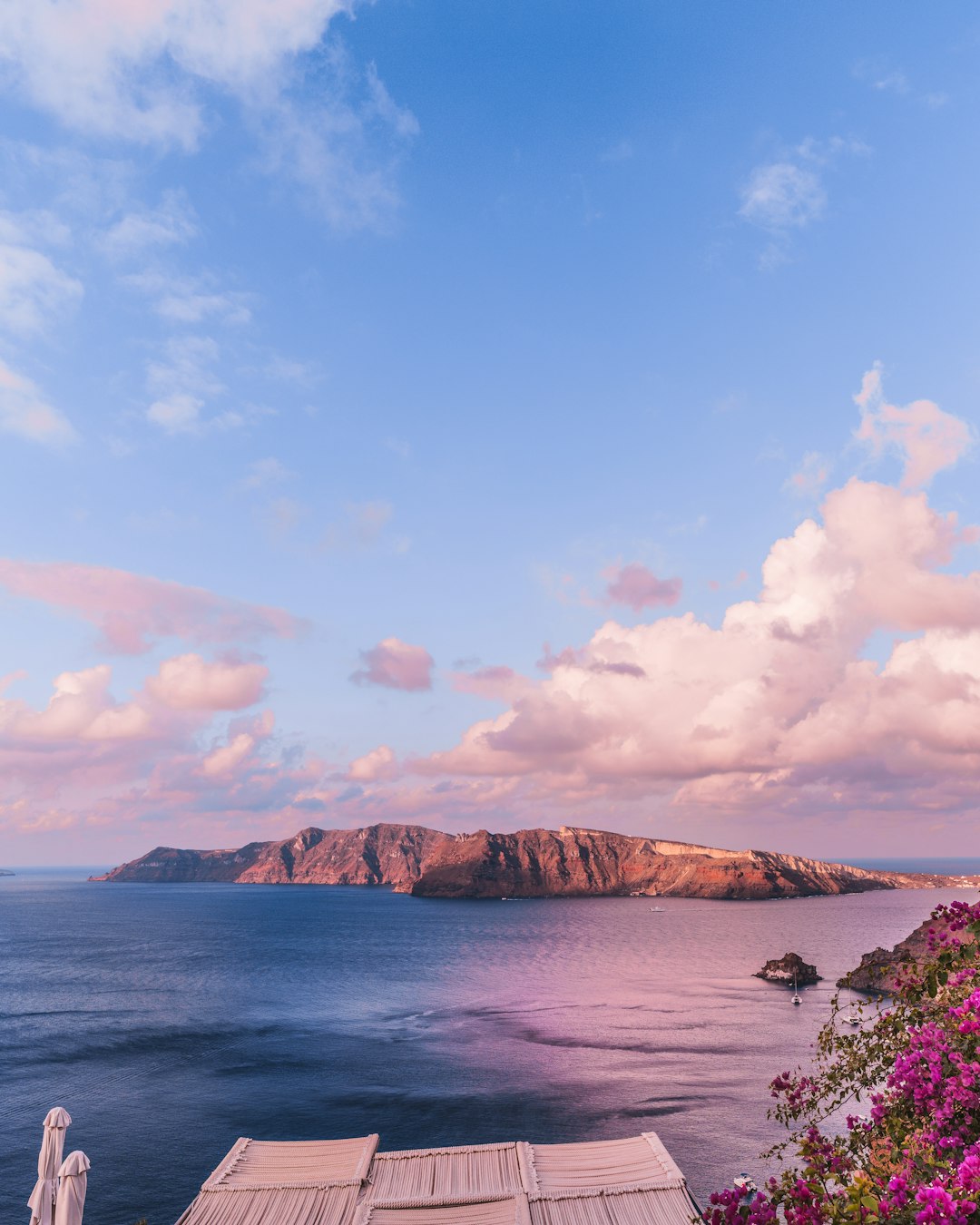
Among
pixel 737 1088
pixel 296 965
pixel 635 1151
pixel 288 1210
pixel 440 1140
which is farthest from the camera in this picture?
A: pixel 296 965

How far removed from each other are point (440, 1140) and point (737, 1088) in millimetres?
22530

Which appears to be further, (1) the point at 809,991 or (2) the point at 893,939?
(2) the point at 893,939

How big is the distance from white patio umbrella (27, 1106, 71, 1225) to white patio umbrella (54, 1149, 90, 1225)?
321 mm

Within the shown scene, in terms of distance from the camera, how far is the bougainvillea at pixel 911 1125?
6527 mm

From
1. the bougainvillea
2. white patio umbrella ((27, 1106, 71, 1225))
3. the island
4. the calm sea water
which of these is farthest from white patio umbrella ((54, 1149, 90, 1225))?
the island

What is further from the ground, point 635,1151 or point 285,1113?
point 635,1151

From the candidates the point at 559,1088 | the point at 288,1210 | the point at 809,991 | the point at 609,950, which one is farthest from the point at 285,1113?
the point at 609,950

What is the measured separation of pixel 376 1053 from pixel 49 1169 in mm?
55415

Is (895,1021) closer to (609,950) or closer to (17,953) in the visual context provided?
(609,950)

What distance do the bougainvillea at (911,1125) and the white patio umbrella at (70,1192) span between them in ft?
57.4

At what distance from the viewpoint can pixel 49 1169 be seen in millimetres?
19984

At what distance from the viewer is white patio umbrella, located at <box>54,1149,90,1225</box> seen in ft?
63.9

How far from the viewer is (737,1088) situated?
5681cm

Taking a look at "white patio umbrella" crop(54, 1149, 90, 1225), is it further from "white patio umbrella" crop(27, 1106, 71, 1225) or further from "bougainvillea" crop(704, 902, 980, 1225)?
"bougainvillea" crop(704, 902, 980, 1225)
